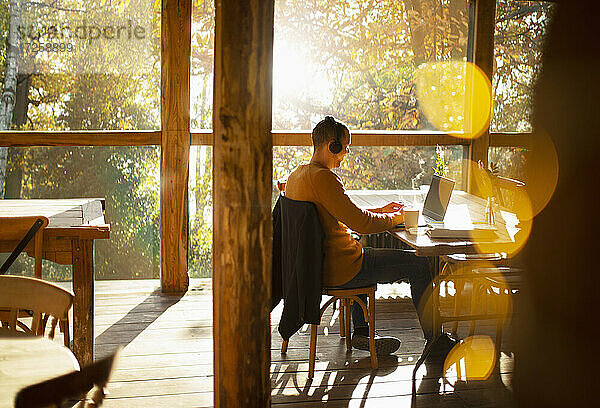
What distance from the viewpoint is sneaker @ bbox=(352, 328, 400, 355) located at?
384 cm

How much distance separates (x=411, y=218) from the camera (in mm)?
3527

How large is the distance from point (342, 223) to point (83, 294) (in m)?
1.30

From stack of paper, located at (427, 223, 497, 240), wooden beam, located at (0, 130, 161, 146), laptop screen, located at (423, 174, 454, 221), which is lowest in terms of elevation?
stack of paper, located at (427, 223, 497, 240)

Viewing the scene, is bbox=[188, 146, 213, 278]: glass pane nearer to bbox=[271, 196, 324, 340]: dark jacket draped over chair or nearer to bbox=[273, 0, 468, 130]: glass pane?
bbox=[273, 0, 468, 130]: glass pane

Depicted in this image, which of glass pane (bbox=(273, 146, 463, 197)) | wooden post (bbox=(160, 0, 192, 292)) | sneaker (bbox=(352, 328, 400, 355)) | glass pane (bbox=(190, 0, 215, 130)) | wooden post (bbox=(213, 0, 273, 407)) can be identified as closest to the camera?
wooden post (bbox=(213, 0, 273, 407))

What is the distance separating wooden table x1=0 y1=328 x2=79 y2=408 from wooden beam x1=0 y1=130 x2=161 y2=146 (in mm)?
2877

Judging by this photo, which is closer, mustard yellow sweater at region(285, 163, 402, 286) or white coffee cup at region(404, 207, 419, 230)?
mustard yellow sweater at region(285, 163, 402, 286)

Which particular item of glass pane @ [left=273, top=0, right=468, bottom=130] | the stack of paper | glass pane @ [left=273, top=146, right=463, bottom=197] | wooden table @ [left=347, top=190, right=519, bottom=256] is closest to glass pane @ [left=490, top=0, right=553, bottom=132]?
glass pane @ [left=273, top=0, right=468, bottom=130]

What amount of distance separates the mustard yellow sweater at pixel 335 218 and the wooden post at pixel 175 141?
5.61 ft

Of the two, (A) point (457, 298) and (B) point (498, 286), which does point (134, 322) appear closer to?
(A) point (457, 298)

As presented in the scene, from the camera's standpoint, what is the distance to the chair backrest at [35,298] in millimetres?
2205

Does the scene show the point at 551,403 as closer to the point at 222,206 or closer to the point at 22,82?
the point at 222,206

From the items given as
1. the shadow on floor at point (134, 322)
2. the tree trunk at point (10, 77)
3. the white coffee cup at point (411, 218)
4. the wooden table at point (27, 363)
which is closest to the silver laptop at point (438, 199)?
the white coffee cup at point (411, 218)

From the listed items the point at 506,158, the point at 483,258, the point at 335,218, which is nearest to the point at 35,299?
the point at 335,218
